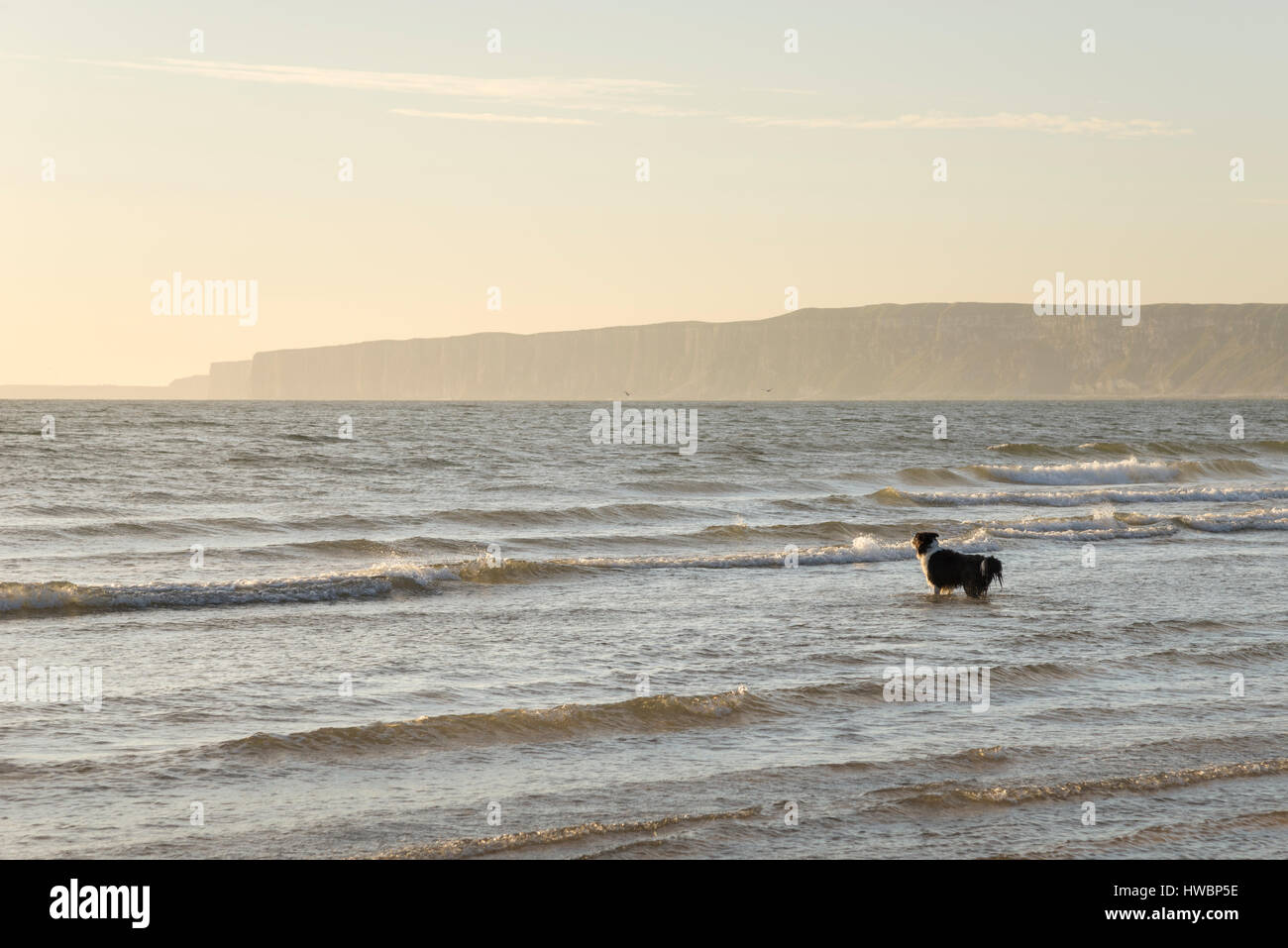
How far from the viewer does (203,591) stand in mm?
14922

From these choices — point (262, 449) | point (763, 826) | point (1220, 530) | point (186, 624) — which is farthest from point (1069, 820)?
point (262, 449)

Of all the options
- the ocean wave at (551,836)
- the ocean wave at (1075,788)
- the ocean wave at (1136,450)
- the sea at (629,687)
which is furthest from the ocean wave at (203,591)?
the ocean wave at (1136,450)

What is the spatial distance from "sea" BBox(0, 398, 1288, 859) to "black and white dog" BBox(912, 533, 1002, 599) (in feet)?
0.87

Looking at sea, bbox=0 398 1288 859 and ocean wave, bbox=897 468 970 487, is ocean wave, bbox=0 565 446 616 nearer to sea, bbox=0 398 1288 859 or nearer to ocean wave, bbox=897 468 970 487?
sea, bbox=0 398 1288 859

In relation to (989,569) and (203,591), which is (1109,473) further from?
(203,591)

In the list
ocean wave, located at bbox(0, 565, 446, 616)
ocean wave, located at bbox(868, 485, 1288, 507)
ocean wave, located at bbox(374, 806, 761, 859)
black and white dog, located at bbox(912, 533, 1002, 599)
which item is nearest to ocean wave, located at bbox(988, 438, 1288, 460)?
ocean wave, located at bbox(868, 485, 1288, 507)

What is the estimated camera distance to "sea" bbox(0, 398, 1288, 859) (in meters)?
6.75

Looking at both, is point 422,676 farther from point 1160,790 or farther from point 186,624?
point 1160,790

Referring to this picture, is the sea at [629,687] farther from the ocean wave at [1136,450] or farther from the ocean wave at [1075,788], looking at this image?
the ocean wave at [1136,450]

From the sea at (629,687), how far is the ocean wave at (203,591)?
0.05 metres

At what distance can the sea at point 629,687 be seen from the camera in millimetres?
6754

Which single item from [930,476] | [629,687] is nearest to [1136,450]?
[930,476]

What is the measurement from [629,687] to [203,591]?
7.37 metres
